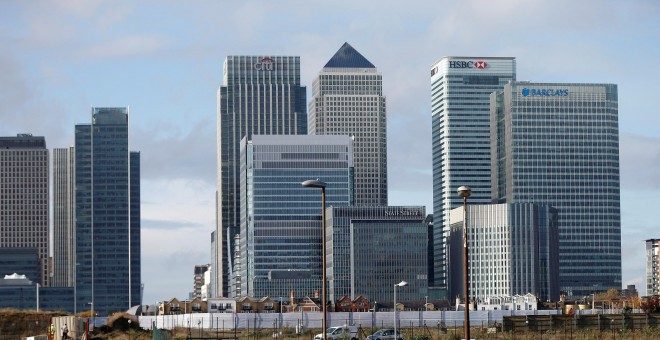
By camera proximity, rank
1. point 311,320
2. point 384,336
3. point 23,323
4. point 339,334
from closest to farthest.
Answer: point 384,336, point 339,334, point 23,323, point 311,320

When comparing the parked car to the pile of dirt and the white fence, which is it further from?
the pile of dirt

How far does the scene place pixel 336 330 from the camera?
12875cm

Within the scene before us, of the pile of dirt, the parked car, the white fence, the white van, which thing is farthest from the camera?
the white fence

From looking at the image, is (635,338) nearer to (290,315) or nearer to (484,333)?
(484,333)

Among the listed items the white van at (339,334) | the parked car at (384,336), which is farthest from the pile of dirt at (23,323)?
the parked car at (384,336)

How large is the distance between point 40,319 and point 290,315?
95.1 feet

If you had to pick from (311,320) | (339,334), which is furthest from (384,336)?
(311,320)

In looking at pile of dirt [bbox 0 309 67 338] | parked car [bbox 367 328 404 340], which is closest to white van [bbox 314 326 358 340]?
parked car [bbox 367 328 404 340]

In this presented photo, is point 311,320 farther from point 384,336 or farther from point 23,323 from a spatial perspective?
point 384,336

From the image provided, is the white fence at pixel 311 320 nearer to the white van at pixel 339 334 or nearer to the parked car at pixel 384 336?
the white van at pixel 339 334

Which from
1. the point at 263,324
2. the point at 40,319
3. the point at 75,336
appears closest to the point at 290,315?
the point at 263,324

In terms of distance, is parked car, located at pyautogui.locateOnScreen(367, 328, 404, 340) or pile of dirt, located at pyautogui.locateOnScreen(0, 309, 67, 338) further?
pile of dirt, located at pyautogui.locateOnScreen(0, 309, 67, 338)

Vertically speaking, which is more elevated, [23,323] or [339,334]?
[23,323]

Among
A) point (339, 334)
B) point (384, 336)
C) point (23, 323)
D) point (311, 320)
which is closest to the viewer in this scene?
point (384, 336)
